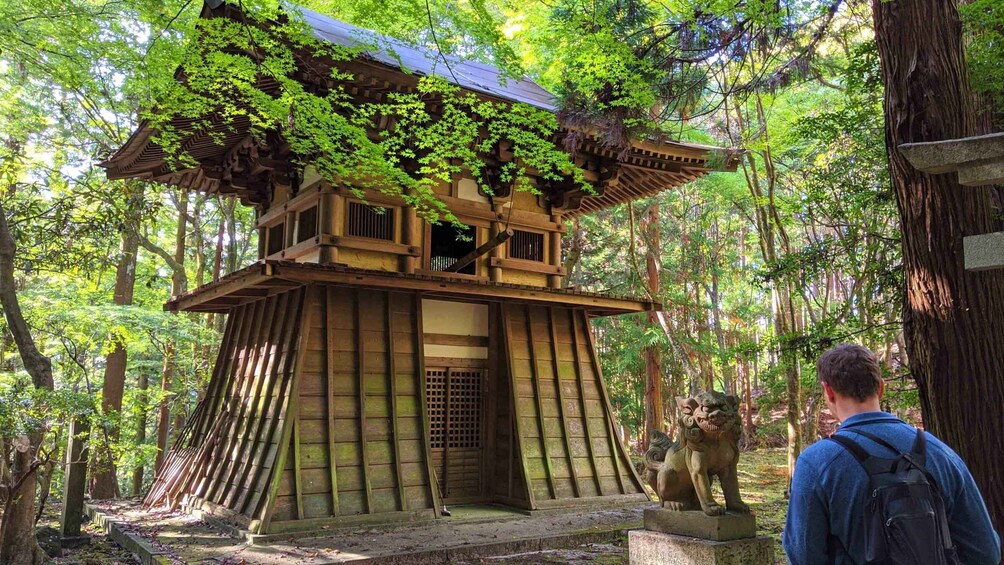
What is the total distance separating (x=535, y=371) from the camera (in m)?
9.58

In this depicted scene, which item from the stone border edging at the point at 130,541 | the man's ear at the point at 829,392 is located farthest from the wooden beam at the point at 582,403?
the man's ear at the point at 829,392

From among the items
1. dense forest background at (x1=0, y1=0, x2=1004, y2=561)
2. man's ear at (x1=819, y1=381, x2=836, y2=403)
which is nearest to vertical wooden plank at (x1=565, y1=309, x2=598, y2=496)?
dense forest background at (x1=0, y1=0, x2=1004, y2=561)

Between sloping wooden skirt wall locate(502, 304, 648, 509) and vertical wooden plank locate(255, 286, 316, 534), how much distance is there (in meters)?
2.95

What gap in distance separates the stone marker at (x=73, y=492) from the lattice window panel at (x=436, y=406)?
14.1 feet

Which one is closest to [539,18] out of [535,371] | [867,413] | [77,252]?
[535,371]

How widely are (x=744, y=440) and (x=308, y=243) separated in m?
17.4

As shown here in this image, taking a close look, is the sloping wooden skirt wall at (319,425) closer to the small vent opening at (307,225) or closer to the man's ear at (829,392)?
the small vent opening at (307,225)

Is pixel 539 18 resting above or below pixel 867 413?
above

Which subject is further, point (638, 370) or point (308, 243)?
point (638, 370)

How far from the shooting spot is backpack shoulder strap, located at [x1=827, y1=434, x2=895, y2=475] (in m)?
1.89

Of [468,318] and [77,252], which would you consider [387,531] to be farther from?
[77,252]

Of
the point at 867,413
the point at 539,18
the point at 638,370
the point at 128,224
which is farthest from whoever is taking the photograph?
the point at 638,370

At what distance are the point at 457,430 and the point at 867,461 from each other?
800 cm

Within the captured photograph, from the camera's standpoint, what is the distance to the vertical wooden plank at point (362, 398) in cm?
772
